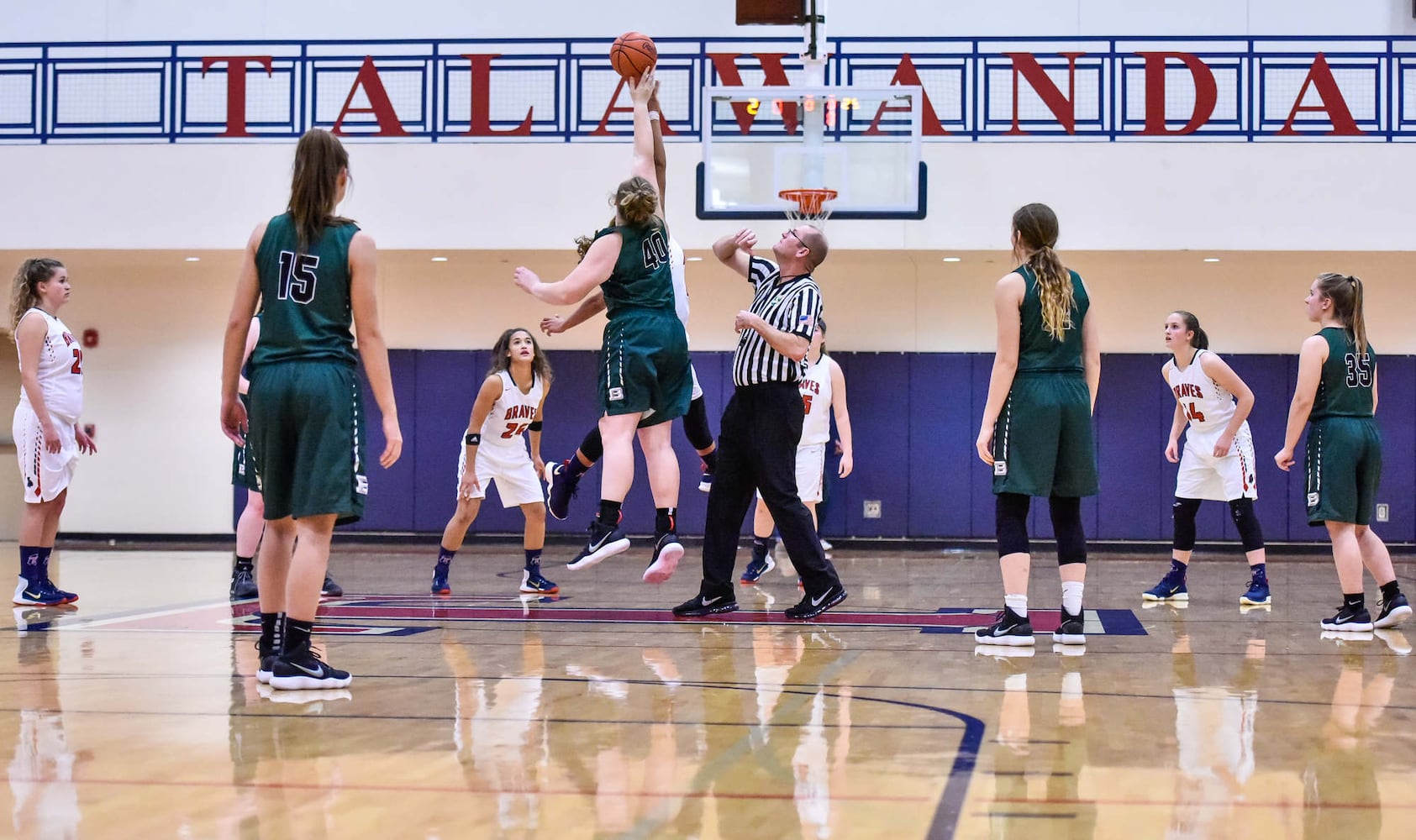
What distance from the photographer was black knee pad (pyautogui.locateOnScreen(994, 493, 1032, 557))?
5301 mm

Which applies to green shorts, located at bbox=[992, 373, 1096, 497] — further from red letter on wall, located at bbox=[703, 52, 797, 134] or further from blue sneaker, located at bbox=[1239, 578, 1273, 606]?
red letter on wall, located at bbox=[703, 52, 797, 134]

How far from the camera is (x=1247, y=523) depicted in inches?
310

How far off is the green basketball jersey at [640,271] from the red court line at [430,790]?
10.2 feet

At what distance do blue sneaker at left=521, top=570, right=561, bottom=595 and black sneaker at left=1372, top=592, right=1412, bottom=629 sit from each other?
4239 millimetres

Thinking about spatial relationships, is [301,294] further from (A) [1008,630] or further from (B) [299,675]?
(A) [1008,630]

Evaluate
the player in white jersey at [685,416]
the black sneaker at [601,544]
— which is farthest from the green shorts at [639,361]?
the black sneaker at [601,544]

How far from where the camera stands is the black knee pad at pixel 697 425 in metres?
6.56

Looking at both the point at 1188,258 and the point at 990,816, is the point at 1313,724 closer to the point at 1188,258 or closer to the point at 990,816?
the point at 990,816

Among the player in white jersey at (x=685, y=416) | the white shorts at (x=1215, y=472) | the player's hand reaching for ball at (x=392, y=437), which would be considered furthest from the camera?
the white shorts at (x=1215, y=472)

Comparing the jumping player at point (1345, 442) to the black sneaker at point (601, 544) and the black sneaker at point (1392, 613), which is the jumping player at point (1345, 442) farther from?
the black sneaker at point (601, 544)

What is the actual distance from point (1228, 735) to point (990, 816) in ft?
3.79

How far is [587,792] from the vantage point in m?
2.78

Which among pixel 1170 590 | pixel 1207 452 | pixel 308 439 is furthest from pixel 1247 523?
pixel 308 439

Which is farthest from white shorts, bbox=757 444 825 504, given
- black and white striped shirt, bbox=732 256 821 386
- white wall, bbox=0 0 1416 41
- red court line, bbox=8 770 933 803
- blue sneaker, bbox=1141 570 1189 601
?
white wall, bbox=0 0 1416 41
